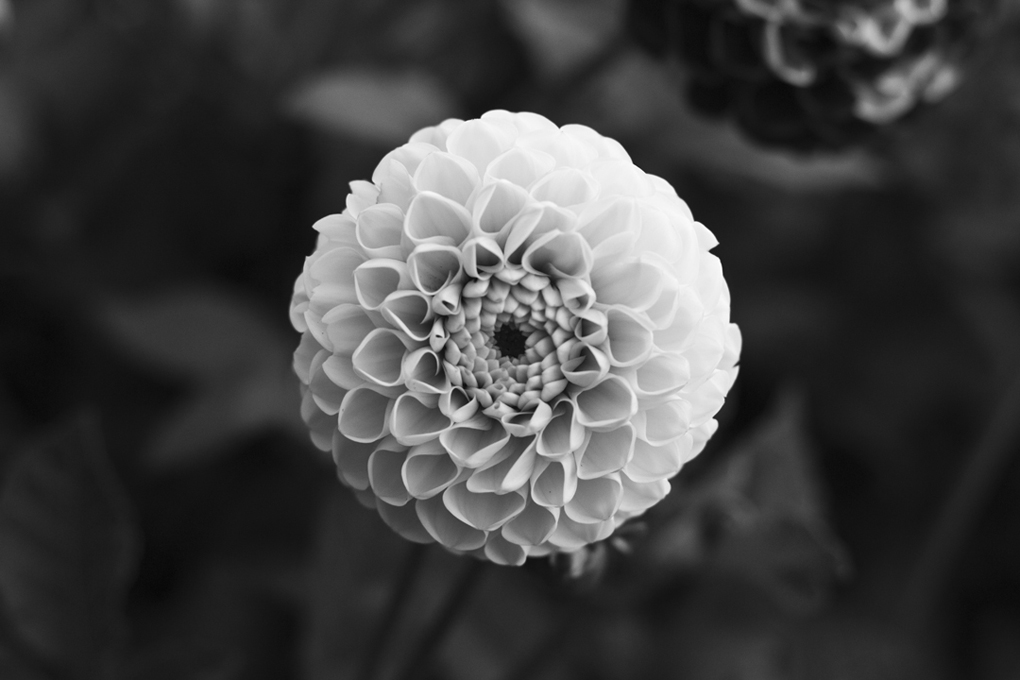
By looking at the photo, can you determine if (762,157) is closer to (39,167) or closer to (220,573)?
(220,573)

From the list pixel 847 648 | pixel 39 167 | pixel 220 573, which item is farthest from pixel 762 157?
pixel 39 167

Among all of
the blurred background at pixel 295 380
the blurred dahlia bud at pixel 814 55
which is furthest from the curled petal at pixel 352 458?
the blurred dahlia bud at pixel 814 55

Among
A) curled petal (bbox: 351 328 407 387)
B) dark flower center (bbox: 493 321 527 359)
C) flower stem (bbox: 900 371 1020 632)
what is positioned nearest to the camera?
curled petal (bbox: 351 328 407 387)

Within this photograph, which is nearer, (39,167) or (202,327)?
(202,327)

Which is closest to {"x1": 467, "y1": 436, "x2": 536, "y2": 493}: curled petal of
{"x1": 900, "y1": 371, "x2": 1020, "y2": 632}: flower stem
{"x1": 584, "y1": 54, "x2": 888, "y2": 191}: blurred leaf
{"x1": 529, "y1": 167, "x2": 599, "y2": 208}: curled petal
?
{"x1": 529, "y1": 167, "x2": 599, "y2": 208}: curled petal

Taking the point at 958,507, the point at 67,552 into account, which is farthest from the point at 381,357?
the point at 958,507

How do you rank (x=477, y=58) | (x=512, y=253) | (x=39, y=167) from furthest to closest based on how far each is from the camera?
(x=477, y=58) → (x=39, y=167) → (x=512, y=253)

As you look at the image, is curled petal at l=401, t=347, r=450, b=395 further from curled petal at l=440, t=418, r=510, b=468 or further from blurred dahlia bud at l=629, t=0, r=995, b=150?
blurred dahlia bud at l=629, t=0, r=995, b=150
